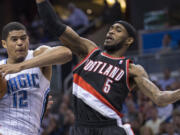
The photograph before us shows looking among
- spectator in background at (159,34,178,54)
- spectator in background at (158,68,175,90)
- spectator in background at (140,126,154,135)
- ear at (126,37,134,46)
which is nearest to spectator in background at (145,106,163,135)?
spectator in background at (140,126,154,135)

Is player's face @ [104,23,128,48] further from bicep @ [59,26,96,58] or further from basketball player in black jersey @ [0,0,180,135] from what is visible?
bicep @ [59,26,96,58]

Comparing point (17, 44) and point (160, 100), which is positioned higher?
point (17, 44)

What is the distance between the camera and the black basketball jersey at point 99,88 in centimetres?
484

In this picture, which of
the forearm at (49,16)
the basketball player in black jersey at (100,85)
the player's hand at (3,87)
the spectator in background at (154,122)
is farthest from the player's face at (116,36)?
the spectator in background at (154,122)

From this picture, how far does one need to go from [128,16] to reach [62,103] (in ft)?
20.8

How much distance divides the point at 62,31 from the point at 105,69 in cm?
73

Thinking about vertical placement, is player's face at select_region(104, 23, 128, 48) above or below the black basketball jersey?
above

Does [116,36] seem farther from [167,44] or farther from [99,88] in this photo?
[167,44]

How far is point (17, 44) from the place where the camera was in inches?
187

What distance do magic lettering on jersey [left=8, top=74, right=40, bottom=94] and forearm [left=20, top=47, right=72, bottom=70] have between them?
493mm

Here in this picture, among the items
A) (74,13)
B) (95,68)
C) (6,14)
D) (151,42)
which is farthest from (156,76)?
(6,14)

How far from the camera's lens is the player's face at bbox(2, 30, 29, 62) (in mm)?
4777

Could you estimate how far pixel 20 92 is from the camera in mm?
4695

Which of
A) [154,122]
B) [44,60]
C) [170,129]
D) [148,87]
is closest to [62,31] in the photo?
[44,60]
